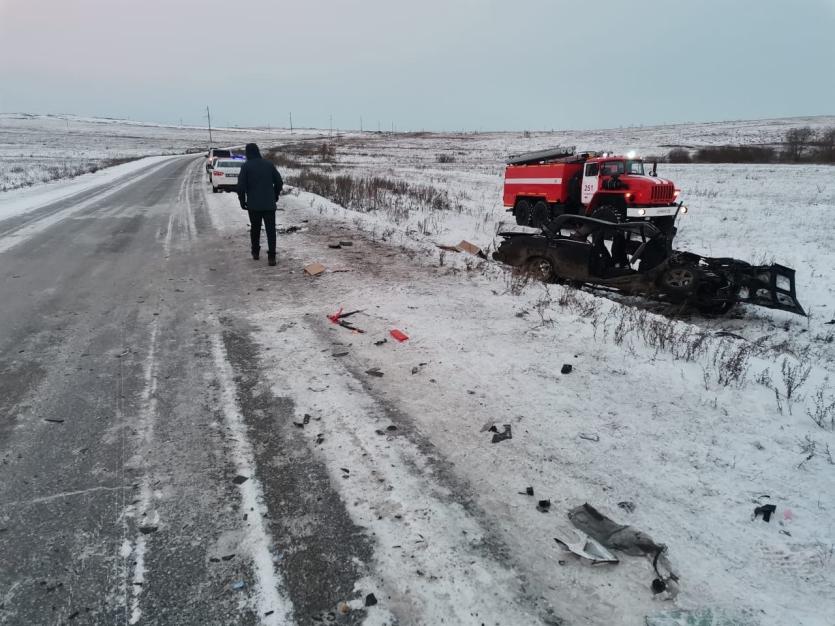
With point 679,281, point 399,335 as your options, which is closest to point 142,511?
point 399,335

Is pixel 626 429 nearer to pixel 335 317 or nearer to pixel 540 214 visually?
pixel 335 317

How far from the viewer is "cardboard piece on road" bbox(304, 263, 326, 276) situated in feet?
23.7

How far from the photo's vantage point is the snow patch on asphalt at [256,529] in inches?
81.8

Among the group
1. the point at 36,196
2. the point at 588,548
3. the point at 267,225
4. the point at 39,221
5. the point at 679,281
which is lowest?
the point at 588,548

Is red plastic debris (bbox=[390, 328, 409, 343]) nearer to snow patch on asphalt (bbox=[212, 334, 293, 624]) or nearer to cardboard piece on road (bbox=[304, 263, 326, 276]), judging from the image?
snow patch on asphalt (bbox=[212, 334, 293, 624])

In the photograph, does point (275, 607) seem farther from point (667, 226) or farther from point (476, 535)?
point (667, 226)

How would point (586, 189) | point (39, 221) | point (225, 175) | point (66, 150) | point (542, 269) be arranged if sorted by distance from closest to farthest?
point (542, 269) → point (39, 221) → point (586, 189) → point (225, 175) → point (66, 150)

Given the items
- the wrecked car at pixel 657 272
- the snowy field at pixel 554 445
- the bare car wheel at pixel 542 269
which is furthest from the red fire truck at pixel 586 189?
the snowy field at pixel 554 445

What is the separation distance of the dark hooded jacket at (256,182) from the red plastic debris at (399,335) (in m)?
3.78

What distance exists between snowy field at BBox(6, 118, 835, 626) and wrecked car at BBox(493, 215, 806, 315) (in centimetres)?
141

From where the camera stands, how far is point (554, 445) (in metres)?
3.26

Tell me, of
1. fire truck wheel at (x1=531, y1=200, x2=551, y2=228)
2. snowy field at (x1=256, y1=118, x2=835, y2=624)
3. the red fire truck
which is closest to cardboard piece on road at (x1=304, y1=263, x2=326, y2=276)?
snowy field at (x1=256, y1=118, x2=835, y2=624)

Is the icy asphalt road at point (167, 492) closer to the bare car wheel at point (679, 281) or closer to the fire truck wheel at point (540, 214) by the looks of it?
the bare car wheel at point (679, 281)

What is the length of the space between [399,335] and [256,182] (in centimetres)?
419
